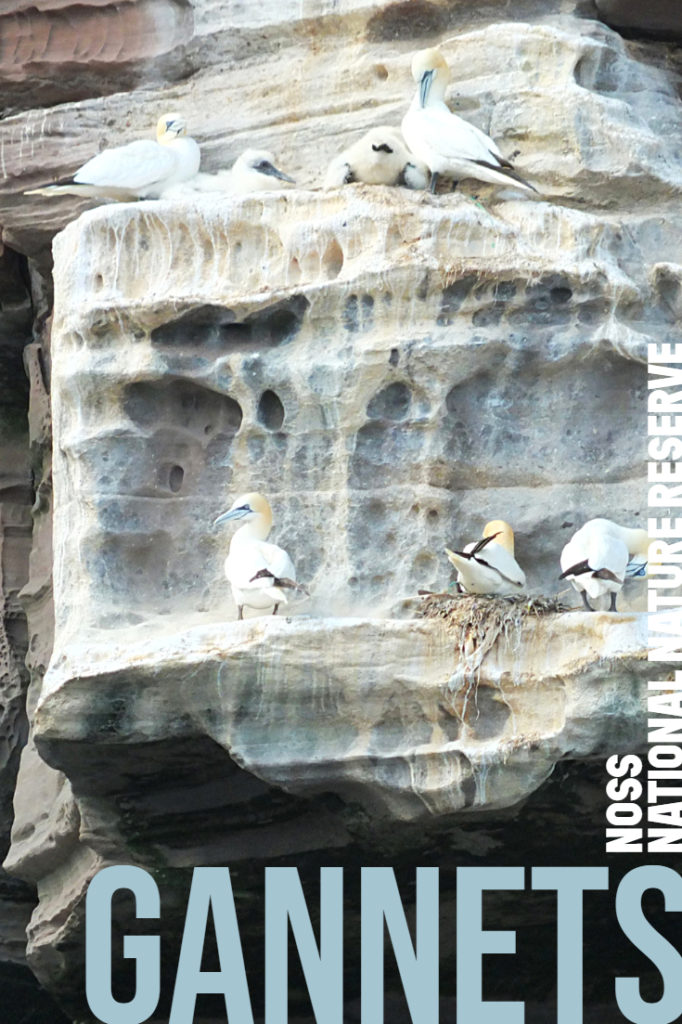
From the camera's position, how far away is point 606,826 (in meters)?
9.41

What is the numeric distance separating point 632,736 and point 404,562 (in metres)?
1.02

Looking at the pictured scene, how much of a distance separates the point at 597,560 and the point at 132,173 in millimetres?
2268

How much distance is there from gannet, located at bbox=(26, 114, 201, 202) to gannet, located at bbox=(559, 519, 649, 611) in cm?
204

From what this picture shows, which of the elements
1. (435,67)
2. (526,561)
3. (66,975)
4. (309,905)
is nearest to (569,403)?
(526,561)

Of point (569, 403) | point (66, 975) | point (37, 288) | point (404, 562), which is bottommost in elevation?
point (66, 975)

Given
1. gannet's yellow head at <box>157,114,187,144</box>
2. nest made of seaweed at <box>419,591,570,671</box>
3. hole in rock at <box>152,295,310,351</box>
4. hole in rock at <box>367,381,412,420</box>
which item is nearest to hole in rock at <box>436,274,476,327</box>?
hole in rock at <box>367,381,412,420</box>

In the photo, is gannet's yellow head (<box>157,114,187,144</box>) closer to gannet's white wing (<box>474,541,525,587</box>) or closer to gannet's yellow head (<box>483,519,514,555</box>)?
gannet's yellow head (<box>483,519,514,555</box>)

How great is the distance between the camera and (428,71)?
9.54m

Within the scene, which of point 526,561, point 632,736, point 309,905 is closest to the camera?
point 632,736

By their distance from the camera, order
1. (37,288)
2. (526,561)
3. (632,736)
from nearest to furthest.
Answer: (632,736) < (526,561) < (37,288)

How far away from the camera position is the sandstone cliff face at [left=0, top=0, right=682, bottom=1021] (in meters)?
8.89

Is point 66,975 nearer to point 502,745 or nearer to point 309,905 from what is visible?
point 309,905

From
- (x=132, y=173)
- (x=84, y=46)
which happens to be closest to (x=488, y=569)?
(x=132, y=173)

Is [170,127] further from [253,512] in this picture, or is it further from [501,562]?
[501,562]
